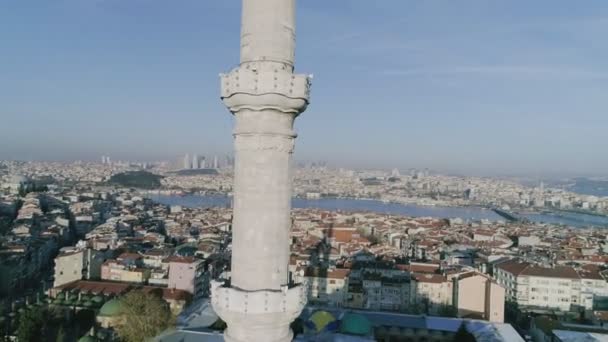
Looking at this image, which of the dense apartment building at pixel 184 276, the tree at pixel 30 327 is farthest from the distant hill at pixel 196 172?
the tree at pixel 30 327

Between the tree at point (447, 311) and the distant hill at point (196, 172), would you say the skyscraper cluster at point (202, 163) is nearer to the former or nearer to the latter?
the distant hill at point (196, 172)

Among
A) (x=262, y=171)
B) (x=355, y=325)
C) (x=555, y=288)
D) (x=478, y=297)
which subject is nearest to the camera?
(x=262, y=171)

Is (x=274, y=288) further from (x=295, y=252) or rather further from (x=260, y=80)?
(x=295, y=252)

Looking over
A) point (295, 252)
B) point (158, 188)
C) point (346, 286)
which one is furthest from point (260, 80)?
point (158, 188)

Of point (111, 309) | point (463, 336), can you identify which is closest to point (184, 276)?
point (111, 309)

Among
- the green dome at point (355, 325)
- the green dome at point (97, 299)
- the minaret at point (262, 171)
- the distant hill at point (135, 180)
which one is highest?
the minaret at point (262, 171)

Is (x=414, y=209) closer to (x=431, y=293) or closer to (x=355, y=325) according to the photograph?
(x=431, y=293)
